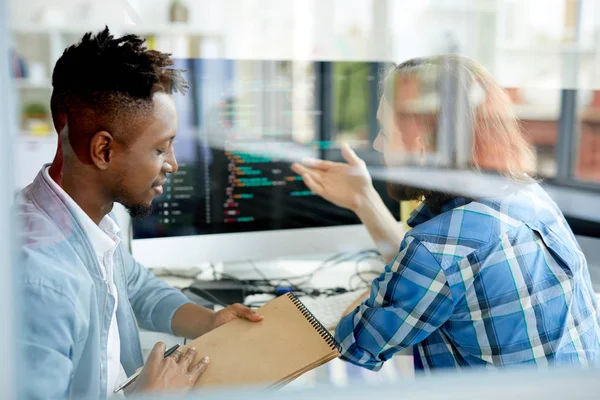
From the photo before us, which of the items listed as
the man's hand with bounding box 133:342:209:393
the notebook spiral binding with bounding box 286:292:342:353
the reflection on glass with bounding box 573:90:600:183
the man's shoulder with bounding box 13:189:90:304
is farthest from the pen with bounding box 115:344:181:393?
the reflection on glass with bounding box 573:90:600:183

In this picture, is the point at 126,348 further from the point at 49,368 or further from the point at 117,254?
the point at 49,368

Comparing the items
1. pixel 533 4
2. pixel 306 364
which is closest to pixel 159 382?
pixel 306 364

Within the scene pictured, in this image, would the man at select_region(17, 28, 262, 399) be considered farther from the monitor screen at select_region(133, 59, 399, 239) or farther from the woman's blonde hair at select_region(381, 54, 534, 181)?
the woman's blonde hair at select_region(381, 54, 534, 181)

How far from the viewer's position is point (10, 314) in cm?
47

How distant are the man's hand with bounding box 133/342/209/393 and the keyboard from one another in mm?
378

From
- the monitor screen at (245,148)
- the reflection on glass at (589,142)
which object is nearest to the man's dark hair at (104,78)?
the monitor screen at (245,148)

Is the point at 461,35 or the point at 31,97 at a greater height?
the point at 461,35

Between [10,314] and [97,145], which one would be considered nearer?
[10,314]

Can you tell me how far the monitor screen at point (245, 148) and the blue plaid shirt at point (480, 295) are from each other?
1.59 ft

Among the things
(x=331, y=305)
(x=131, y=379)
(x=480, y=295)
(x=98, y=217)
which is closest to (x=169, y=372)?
(x=131, y=379)

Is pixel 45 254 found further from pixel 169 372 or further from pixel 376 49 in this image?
pixel 376 49

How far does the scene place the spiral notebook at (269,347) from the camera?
2.60ft

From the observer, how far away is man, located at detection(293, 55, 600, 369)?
3.03 ft

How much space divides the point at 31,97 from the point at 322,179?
90 centimetres
